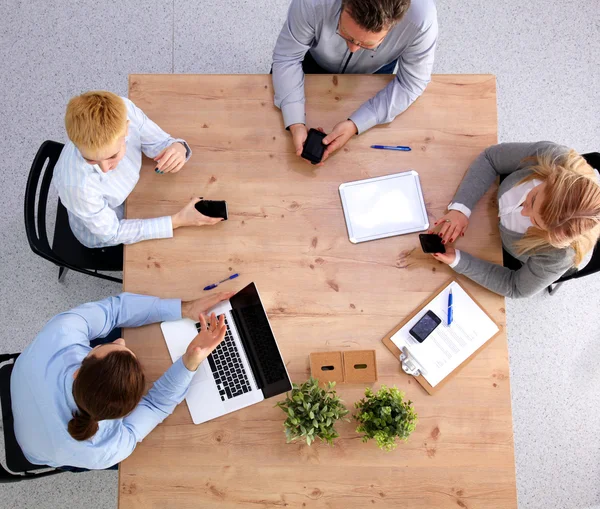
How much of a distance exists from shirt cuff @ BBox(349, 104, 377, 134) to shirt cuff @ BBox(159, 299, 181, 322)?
2.56 feet

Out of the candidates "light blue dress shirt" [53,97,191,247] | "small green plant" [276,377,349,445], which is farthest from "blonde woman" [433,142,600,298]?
"light blue dress shirt" [53,97,191,247]

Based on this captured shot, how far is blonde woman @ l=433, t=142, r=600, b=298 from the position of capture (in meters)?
1.26

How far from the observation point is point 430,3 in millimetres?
1415

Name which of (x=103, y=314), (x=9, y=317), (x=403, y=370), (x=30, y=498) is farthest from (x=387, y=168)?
(x=30, y=498)

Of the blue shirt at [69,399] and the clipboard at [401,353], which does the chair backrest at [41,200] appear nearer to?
the blue shirt at [69,399]

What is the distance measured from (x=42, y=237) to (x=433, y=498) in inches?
57.0

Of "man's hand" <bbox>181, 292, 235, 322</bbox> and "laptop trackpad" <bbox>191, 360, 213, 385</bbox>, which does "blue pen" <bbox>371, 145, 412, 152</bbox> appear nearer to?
"man's hand" <bbox>181, 292, 235, 322</bbox>

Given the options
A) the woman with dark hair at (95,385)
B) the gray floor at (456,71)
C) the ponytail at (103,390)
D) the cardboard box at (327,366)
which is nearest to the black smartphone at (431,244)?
the cardboard box at (327,366)

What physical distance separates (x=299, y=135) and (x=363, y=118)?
21 centimetres

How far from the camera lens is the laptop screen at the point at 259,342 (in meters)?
1.40

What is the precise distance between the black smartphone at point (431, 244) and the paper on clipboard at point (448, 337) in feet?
0.43

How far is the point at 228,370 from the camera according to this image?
4.65 feet

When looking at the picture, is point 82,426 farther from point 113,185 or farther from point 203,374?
point 113,185

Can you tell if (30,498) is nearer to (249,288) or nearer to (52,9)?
(249,288)
